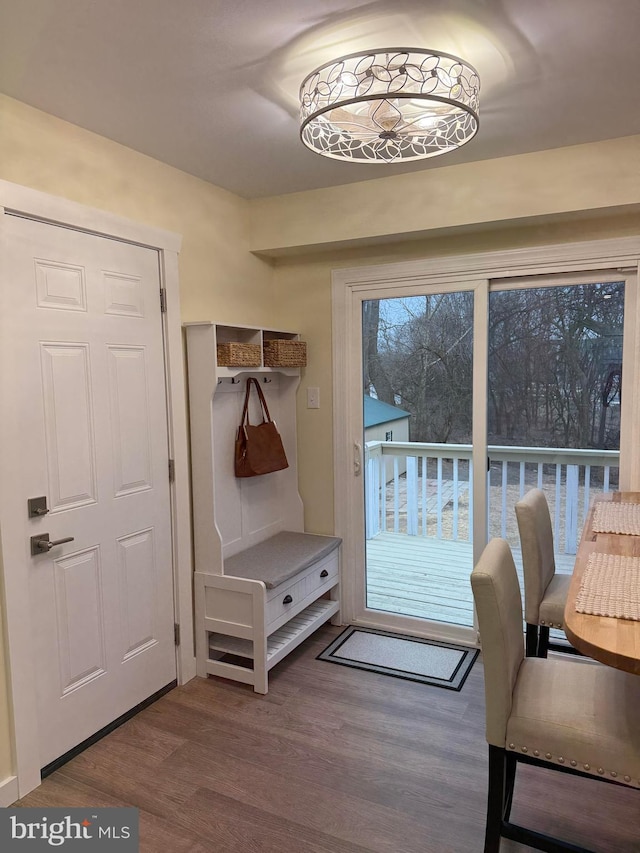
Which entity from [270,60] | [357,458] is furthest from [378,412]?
[270,60]

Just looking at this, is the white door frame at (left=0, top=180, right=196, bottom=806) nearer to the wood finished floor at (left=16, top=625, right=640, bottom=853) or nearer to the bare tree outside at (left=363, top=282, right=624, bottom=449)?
the wood finished floor at (left=16, top=625, right=640, bottom=853)

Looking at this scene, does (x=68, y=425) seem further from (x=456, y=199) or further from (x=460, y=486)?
(x=460, y=486)

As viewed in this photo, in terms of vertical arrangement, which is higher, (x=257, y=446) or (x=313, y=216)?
(x=313, y=216)

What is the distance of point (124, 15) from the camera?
1.60 m

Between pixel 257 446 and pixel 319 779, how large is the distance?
1.61m

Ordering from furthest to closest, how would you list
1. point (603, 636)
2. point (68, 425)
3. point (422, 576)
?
1. point (422, 576)
2. point (68, 425)
3. point (603, 636)

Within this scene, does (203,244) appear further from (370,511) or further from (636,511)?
(636,511)

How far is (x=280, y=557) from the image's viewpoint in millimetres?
3121

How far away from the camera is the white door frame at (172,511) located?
6.74 feet

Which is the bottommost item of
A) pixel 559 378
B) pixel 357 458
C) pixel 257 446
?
pixel 357 458

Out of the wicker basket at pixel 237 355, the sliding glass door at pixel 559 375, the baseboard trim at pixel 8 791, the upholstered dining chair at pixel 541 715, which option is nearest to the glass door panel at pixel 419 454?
→ the sliding glass door at pixel 559 375

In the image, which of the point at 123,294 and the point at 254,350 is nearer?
the point at 123,294

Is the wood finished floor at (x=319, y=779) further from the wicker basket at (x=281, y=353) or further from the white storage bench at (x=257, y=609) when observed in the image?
the wicker basket at (x=281, y=353)

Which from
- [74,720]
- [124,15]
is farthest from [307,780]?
[124,15]
